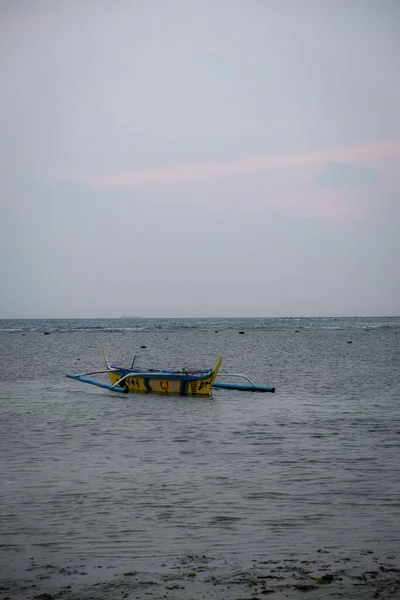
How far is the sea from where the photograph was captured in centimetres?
776

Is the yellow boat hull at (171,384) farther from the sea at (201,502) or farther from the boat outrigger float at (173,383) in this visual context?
the sea at (201,502)

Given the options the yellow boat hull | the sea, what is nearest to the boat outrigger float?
the yellow boat hull

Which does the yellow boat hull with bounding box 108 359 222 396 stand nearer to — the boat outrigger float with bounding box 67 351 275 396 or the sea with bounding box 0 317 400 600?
the boat outrigger float with bounding box 67 351 275 396

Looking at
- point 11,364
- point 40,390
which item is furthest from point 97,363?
point 40,390

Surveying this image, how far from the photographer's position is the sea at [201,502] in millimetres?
7762

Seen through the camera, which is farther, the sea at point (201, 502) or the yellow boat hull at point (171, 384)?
the yellow boat hull at point (171, 384)

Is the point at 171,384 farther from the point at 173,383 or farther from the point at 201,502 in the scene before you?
the point at 201,502

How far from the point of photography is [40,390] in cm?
2955

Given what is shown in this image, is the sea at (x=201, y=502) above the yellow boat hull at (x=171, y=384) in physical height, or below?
below

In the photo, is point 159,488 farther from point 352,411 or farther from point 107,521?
point 352,411

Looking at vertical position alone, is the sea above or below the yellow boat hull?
below

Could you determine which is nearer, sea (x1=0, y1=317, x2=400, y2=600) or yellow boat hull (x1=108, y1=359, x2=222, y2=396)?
sea (x1=0, y1=317, x2=400, y2=600)

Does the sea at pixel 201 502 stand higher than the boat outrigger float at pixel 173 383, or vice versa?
the boat outrigger float at pixel 173 383

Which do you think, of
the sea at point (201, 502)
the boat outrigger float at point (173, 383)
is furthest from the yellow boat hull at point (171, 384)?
the sea at point (201, 502)
